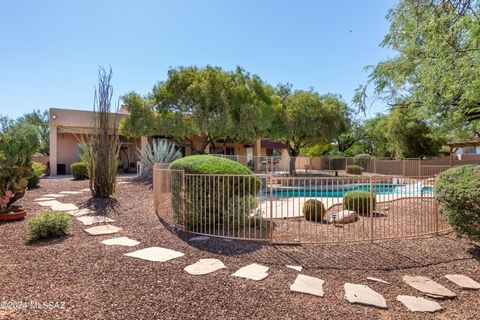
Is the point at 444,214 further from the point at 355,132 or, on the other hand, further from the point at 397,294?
the point at 355,132

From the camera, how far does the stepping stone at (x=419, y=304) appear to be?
3.25 metres

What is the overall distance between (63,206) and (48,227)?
118 inches

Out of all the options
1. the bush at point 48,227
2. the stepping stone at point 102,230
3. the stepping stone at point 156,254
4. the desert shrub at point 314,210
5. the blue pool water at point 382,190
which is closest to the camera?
the stepping stone at point 156,254

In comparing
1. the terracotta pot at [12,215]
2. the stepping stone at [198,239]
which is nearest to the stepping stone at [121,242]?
the stepping stone at [198,239]

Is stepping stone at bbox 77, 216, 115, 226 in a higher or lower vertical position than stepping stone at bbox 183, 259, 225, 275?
higher

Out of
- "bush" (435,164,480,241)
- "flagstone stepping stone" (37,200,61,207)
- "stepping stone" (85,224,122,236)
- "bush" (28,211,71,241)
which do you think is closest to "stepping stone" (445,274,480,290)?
"bush" (435,164,480,241)

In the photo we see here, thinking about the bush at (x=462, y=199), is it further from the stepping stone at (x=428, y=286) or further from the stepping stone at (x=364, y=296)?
the stepping stone at (x=364, y=296)

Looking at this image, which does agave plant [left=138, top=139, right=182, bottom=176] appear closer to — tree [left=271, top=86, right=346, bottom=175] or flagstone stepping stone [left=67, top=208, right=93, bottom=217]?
flagstone stepping stone [left=67, top=208, right=93, bottom=217]

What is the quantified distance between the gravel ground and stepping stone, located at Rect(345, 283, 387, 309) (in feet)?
0.31

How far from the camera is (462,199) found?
4855mm

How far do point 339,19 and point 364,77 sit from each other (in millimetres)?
3144

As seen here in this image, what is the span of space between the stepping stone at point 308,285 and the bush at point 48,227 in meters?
4.32

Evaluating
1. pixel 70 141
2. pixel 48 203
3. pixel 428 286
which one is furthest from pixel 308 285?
pixel 70 141

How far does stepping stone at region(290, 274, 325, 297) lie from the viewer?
3.45m
